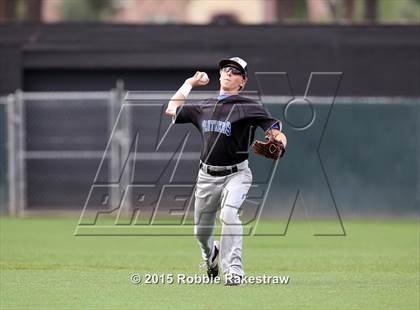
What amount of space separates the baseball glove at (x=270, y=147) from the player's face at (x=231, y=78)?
22.9 inches

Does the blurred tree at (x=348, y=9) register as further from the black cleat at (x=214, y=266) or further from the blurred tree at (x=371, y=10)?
the black cleat at (x=214, y=266)

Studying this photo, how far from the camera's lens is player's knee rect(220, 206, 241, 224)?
9.78 meters

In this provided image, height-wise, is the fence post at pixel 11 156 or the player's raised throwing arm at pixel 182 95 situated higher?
the player's raised throwing arm at pixel 182 95

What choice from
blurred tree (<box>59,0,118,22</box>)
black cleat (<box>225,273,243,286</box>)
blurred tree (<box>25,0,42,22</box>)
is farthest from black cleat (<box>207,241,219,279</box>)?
blurred tree (<box>25,0,42,22</box>)

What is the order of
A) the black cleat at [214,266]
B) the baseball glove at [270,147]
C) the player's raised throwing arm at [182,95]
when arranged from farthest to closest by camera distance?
1. the black cleat at [214,266]
2. the player's raised throwing arm at [182,95]
3. the baseball glove at [270,147]

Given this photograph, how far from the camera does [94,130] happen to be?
22.1 metres

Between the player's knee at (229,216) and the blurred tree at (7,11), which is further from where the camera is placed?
the blurred tree at (7,11)

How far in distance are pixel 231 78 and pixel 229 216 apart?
134 cm

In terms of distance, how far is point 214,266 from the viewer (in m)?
10.4

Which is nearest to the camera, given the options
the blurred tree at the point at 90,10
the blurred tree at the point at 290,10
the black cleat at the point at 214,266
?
the black cleat at the point at 214,266

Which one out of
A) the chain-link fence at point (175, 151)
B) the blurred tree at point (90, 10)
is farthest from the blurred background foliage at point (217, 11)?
the chain-link fence at point (175, 151)

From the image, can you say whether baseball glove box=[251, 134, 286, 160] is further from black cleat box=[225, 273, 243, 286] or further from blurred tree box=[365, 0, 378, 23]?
blurred tree box=[365, 0, 378, 23]

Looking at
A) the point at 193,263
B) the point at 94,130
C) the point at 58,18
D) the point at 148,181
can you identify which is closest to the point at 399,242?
the point at 193,263

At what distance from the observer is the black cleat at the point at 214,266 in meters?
10.4
